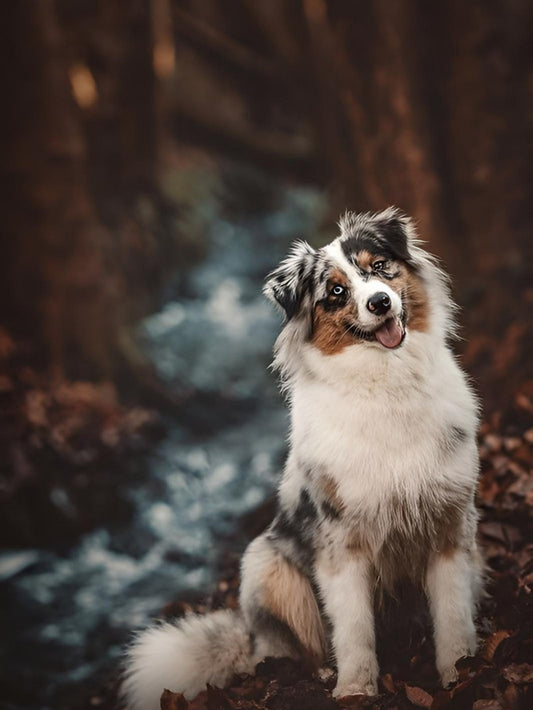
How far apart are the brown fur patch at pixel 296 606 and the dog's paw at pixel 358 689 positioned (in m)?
0.19

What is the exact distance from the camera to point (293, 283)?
6.35 ft

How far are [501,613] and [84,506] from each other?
1.81 m

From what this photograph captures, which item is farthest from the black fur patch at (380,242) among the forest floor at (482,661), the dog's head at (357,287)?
the forest floor at (482,661)

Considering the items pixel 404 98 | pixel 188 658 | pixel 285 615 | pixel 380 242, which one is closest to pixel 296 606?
pixel 285 615

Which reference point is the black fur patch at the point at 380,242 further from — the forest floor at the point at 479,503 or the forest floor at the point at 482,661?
the forest floor at the point at 482,661

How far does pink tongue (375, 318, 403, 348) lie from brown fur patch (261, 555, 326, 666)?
2.44 ft

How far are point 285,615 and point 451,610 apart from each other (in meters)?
0.50

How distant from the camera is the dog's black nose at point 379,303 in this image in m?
1.74

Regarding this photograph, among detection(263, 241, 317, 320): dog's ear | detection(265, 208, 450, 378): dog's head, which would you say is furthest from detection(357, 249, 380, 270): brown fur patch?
detection(263, 241, 317, 320): dog's ear

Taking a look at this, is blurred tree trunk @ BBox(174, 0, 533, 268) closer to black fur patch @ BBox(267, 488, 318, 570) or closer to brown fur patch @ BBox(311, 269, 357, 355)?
brown fur patch @ BBox(311, 269, 357, 355)

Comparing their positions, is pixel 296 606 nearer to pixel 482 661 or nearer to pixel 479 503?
pixel 482 661

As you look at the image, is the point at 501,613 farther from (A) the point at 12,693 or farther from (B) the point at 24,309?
(B) the point at 24,309

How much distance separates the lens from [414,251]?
78.3 inches

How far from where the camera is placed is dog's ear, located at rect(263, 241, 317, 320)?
1934 mm
